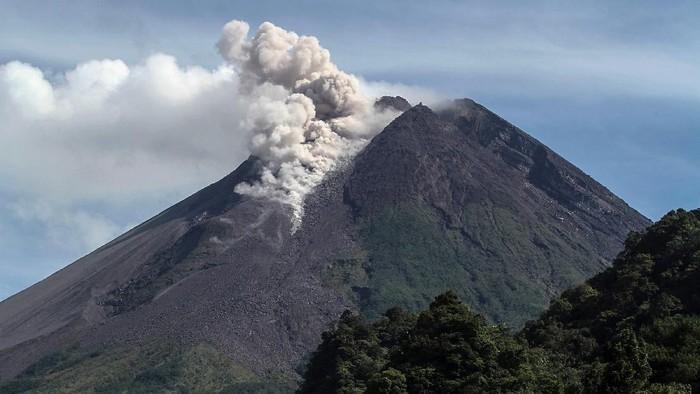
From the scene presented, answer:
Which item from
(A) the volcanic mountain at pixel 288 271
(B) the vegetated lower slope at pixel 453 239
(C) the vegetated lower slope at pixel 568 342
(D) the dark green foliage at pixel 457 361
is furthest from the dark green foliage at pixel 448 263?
(D) the dark green foliage at pixel 457 361

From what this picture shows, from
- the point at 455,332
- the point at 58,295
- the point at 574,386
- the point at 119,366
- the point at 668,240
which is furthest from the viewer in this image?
the point at 58,295

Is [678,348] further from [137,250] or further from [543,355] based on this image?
[137,250]

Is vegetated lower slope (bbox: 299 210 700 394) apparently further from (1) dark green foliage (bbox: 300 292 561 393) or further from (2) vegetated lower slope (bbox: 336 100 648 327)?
(2) vegetated lower slope (bbox: 336 100 648 327)

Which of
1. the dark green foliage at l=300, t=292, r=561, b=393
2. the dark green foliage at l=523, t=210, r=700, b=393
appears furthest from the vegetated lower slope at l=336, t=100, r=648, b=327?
the dark green foliage at l=300, t=292, r=561, b=393

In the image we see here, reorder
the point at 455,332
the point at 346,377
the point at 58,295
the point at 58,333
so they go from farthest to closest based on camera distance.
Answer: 1. the point at 58,295
2. the point at 58,333
3. the point at 346,377
4. the point at 455,332

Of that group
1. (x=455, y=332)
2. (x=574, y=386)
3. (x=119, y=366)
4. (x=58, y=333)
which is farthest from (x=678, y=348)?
(x=58, y=333)

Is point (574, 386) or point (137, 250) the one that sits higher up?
point (137, 250)
